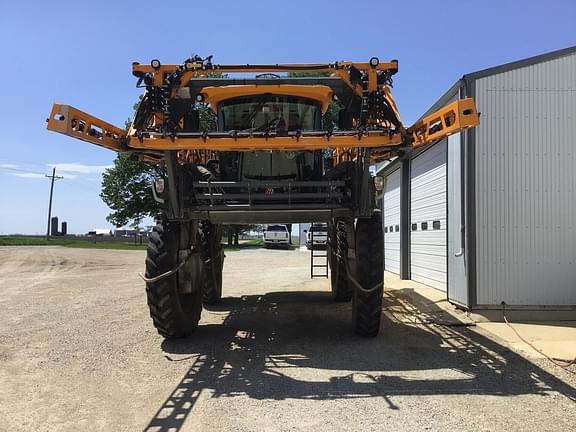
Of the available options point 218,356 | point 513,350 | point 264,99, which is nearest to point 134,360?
point 218,356

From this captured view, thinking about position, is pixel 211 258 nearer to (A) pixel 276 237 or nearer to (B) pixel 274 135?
(B) pixel 274 135

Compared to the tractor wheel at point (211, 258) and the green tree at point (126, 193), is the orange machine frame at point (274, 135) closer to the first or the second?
the tractor wheel at point (211, 258)

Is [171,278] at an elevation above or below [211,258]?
below

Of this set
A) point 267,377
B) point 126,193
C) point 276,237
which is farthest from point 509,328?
point 126,193

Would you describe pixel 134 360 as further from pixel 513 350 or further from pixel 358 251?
pixel 513 350

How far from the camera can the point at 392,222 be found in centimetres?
1800

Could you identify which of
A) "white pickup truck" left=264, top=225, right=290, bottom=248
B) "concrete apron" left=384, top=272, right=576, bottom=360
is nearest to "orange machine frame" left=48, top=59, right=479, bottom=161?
"concrete apron" left=384, top=272, right=576, bottom=360

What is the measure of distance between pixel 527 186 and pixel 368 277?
402cm

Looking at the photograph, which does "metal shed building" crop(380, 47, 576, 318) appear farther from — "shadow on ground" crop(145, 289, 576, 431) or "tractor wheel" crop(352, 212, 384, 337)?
"tractor wheel" crop(352, 212, 384, 337)

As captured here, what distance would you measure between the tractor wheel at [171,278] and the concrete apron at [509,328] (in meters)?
3.97

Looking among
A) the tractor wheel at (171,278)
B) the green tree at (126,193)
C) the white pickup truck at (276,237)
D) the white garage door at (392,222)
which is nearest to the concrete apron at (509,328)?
the tractor wheel at (171,278)

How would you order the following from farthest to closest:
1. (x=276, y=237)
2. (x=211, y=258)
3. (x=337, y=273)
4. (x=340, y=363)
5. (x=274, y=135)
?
(x=276, y=237) < (x=337, y=273) < (x=211, y=258) < (x=340, y=363) < (x=274, y=135)

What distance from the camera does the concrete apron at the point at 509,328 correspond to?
732cm

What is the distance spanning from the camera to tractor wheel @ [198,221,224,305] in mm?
10789
